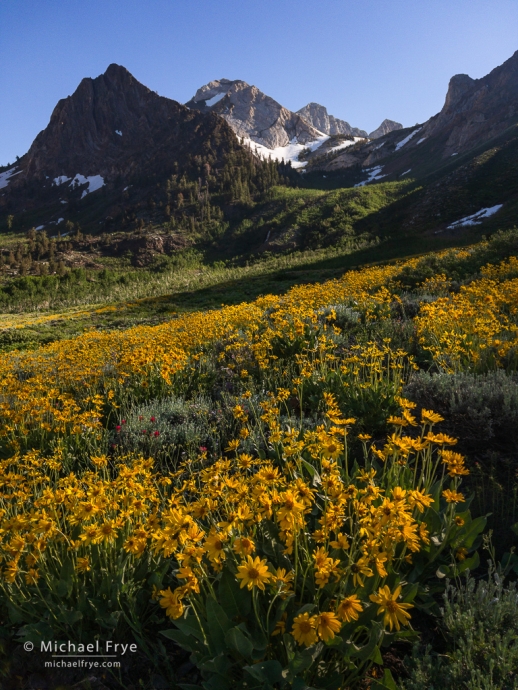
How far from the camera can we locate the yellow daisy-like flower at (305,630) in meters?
1.33

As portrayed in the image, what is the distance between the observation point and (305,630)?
136 cm

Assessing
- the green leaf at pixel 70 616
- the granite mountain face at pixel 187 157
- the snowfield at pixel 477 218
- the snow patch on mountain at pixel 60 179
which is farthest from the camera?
the snow patch on mountain at pixel 60 179

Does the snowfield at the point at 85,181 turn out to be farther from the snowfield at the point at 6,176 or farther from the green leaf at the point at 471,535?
the green leaf at the point at 471,535

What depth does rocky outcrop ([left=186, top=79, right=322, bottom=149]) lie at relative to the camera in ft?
593

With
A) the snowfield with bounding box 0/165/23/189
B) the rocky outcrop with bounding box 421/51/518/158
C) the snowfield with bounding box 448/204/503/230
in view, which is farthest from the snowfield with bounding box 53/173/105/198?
the snowfield with bounding box 448/204/503/230

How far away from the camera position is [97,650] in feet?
6.35

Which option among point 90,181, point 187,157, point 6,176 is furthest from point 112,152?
point 6,176

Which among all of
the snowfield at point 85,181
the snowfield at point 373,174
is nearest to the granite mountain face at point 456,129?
the snowfield at point 373,174

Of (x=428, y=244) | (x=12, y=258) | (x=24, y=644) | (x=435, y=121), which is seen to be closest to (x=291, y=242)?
(x=428, y=244)

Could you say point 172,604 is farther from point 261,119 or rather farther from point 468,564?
point 261,119

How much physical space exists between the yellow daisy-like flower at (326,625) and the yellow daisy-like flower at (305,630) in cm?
2

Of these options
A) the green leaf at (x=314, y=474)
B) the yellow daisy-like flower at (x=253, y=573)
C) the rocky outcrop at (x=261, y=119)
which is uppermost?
the rocky outcrop at (x=261, y=119)
